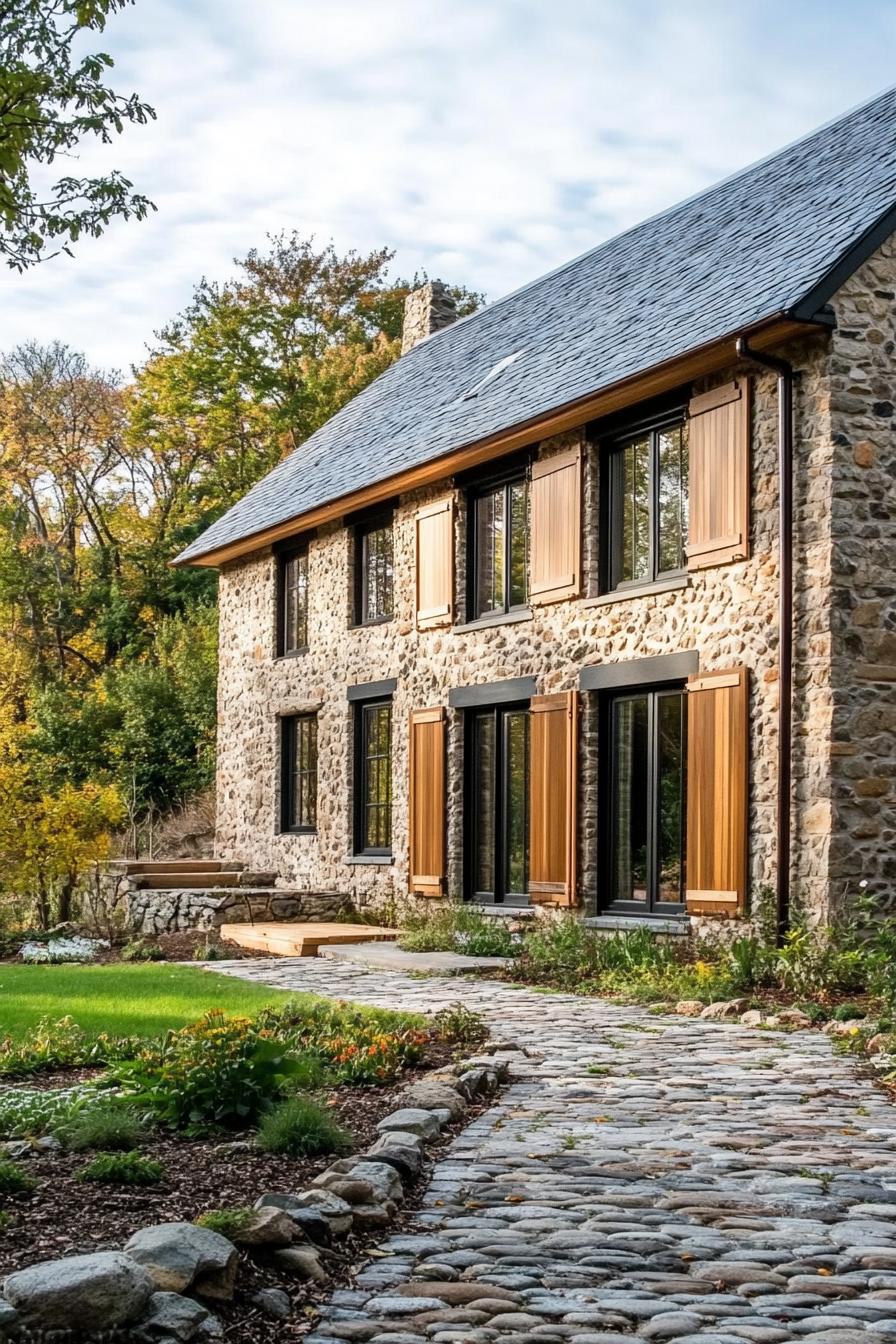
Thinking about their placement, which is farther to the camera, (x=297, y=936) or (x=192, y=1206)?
(x=297, y=936)

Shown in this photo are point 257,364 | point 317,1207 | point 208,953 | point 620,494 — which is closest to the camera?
point 317,1207

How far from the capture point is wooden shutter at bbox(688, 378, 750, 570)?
472 inches

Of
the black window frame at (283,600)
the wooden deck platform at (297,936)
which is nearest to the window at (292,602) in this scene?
the black window frame at (283,600)

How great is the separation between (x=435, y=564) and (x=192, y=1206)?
11976mm

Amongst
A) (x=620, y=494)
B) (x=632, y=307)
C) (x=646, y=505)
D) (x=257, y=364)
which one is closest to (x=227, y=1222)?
(x=646, y=505)

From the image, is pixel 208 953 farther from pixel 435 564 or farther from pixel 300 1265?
pixel 300 1265

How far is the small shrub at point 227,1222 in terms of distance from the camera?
423cm

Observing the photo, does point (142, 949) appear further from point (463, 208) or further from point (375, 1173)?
point (463, 208)

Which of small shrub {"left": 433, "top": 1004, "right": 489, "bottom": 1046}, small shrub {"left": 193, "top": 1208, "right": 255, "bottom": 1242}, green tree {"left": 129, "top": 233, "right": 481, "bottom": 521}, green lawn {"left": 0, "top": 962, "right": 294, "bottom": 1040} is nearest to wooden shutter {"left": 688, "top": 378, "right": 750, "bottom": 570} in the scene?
small shrub {"left": 433, "top": 1004, "right": 489, "bottom": 1046}

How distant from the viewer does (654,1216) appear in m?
4.89

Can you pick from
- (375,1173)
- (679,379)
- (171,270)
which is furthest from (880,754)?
(171,270)

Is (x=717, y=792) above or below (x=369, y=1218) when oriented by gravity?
above

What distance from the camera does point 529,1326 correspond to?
3.88m

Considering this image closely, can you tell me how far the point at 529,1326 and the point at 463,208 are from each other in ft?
68.3
